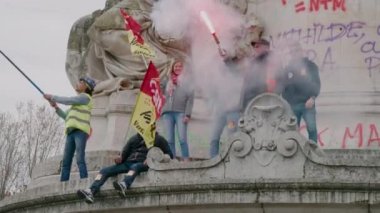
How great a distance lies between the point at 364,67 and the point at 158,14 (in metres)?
3.65

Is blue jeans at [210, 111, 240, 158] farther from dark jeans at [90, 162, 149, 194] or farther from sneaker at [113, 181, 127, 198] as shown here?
sneaker at [113, 181, 127, 198]

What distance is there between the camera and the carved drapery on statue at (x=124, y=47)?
775 inches

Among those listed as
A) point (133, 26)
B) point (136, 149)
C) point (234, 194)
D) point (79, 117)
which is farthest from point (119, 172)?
point (133, 26)

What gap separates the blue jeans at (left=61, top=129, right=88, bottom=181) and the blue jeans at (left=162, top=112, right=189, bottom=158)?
1.59 metres

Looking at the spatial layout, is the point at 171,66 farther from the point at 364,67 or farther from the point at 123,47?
the point at 364,67

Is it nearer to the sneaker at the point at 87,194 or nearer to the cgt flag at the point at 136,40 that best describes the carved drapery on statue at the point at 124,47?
the cgt flag at the point at 136,40

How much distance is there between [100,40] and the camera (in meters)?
20.1

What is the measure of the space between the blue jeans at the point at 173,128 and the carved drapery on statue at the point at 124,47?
5.33 feet

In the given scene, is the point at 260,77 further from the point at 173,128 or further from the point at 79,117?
the point at 79,117

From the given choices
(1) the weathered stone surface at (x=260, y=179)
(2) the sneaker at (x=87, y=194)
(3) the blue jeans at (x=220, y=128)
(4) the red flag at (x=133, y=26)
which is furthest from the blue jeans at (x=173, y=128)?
(2) the sneaker at (x=87, y=194)

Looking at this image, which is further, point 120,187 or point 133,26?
point 133,26

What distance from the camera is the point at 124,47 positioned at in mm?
19891

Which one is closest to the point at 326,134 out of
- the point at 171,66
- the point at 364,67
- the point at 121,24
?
the point at 364,67

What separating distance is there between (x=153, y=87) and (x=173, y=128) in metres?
1.49
